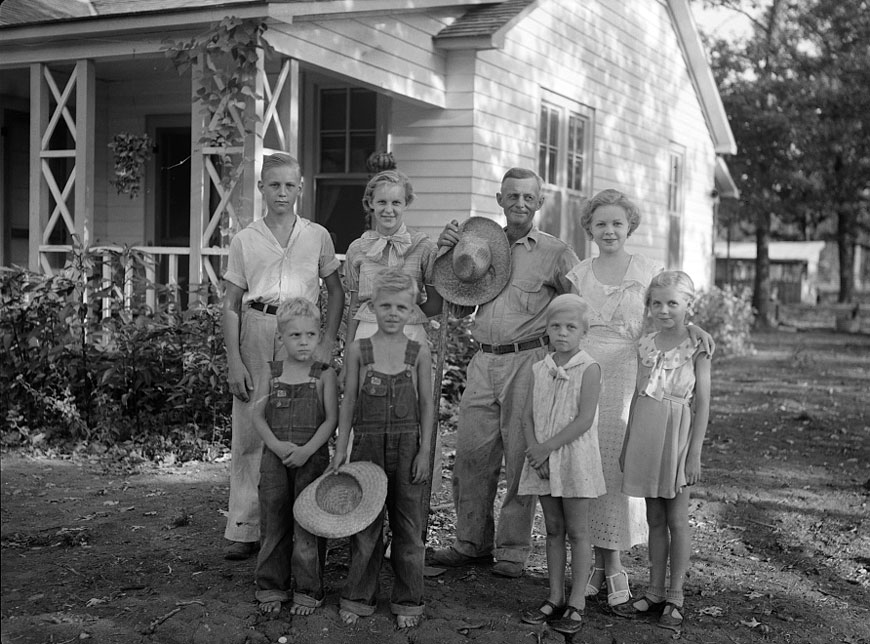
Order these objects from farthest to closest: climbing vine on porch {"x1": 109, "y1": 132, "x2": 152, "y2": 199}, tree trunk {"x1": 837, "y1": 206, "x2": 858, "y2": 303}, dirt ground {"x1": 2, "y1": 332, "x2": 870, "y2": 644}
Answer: tree trunk {"x1": 837, "y1": 206, "x2": 858, "y2": 303}
climbing vine on porch {"x1": 109, "y1": 132, "x2": 152, "y2": 199}
dirt ground {"x1": 2, "y1": 332, "x2": 870, "y2": 644}

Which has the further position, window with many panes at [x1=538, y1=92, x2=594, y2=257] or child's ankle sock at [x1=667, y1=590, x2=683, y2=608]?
window with many panes at [x1=538, y1=92, x2=594, y2=257]

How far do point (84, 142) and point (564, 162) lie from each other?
241 inches

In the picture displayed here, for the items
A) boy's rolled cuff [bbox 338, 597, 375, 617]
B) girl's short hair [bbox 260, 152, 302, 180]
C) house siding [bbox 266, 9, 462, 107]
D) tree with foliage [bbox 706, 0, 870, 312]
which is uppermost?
tree with foliage [bbox 706, 0, 870, 312]

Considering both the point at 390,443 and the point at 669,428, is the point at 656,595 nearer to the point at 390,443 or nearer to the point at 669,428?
Result: the point at 669,428

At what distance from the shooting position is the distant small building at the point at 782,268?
46.9 m

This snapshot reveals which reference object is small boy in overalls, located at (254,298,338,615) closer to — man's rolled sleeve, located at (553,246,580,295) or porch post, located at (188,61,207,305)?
man's rolled sleeve, located at (553,246,580,295)

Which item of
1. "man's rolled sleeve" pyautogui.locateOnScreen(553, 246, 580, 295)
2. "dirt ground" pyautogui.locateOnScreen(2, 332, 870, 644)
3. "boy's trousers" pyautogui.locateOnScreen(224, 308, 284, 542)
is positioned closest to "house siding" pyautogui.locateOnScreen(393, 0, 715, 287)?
"dirt ground" pyautogui.locateOnScreen(2, 332, 870, 644)

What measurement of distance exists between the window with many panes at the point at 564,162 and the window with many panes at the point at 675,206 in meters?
3.80

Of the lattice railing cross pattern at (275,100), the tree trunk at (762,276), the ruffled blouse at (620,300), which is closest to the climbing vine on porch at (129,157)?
the lattice railing cross pattern at (275,100)

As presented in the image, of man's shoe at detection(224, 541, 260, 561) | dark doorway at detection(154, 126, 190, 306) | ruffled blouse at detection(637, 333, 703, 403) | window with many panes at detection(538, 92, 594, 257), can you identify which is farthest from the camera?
window with many panes at detection(538, 92, 594, 257)

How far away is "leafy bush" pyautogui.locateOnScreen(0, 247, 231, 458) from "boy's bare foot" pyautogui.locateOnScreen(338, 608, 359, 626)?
3555 mm

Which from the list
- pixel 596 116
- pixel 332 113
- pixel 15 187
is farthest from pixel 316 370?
pixel 596 116

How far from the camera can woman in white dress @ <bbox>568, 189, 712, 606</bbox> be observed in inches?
179

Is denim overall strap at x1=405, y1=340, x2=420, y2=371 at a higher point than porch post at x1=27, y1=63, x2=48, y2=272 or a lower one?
lower
